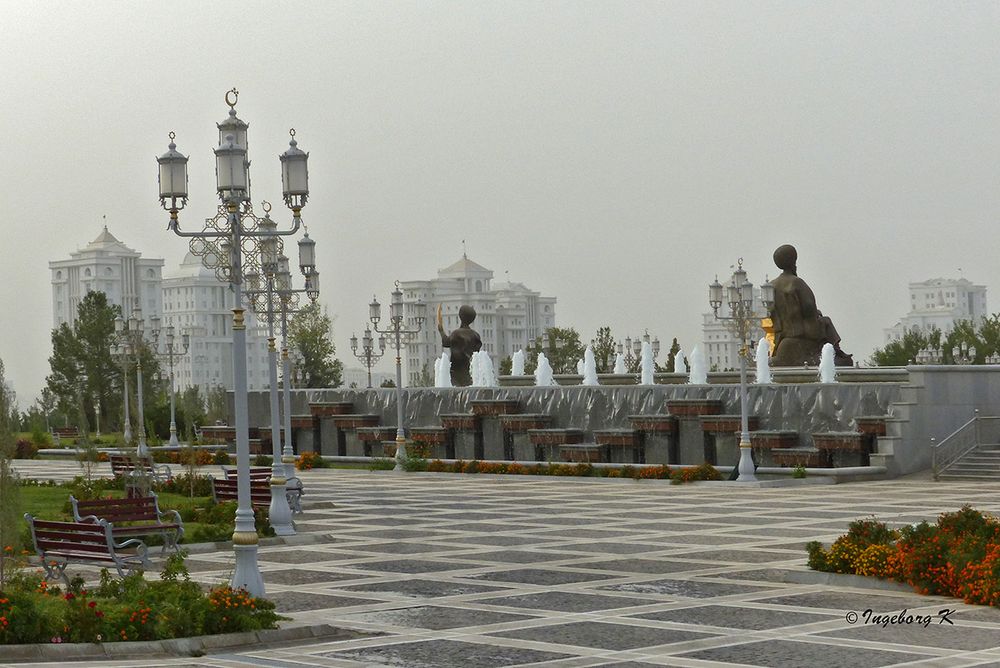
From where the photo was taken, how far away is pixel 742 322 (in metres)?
31.9

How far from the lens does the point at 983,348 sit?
80.4m

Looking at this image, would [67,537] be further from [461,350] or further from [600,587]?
[461,350]

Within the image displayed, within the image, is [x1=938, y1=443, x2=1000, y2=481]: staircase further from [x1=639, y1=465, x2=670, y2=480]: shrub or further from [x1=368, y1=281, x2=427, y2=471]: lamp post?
[x1=368, y1=281, x2=427, y2=471]: lamp post

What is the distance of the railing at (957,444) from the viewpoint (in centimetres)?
3144

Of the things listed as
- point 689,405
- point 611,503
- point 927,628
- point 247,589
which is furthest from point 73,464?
point 927,628

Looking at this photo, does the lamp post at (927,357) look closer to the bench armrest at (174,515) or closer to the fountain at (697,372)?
the fountain at (697,372)

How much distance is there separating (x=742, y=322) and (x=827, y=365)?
7178mm

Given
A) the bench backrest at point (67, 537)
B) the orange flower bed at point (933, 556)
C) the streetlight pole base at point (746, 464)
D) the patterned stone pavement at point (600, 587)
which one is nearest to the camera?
the patterned stone pavement at point (600, 587)

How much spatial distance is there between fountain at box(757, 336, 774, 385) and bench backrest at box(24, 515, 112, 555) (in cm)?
2444

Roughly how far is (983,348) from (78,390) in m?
43.7

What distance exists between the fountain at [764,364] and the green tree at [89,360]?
37.3 m

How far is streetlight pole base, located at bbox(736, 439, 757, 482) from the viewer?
30578mm

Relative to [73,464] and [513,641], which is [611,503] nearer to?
[513,641]

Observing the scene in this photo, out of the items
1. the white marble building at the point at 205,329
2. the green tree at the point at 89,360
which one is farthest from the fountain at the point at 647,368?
the white marble building at the point at 205,329
